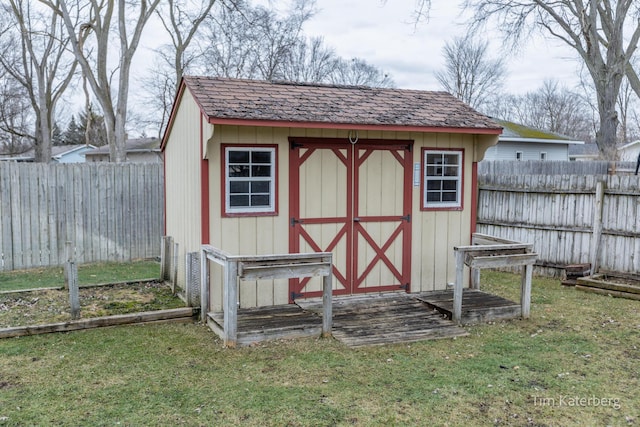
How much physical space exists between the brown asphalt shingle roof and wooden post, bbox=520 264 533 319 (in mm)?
2129

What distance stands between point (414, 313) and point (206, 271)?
2.69 m

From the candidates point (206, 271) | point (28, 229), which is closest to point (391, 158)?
point (206, 271)

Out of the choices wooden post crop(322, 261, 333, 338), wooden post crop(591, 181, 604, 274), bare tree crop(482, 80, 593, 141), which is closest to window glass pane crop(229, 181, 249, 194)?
wooden post crop(322, 261, 333, 338)

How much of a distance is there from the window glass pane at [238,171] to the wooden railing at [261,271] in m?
1.00

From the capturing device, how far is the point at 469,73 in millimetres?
38062

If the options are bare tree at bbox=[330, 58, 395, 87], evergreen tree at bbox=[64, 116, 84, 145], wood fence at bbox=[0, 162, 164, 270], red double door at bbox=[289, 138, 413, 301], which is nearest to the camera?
red double door at bbox=[289, 138, 413, 301]

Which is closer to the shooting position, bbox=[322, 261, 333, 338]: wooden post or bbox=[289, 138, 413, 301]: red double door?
bbox=[322, 261, 333, 338]: wooden post

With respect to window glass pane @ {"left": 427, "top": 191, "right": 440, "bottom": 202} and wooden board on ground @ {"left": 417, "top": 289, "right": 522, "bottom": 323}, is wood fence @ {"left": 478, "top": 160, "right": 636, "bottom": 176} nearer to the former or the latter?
window glass pane @ {"left": 427, "top": 191, "right": 440, "bottom": 202}

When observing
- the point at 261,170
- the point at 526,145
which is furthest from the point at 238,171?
the point at 526,145

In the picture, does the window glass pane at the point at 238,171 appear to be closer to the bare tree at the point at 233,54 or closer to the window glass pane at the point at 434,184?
the window glass pane at the point at 434,184

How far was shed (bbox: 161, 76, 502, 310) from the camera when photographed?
681cm

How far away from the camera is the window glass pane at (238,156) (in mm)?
6848

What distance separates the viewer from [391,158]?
7.75 metres

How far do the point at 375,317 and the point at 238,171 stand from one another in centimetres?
252
